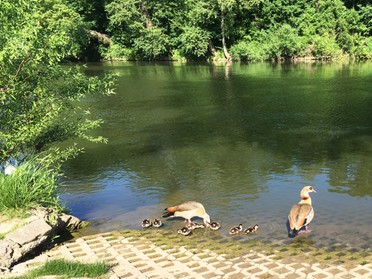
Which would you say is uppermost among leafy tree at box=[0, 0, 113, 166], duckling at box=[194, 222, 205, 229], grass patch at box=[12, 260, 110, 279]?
leafy tree at box=[0, 0, 113, 166]

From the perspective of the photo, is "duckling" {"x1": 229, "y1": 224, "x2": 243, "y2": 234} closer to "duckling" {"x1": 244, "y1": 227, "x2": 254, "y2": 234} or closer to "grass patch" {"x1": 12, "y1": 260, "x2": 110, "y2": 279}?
"duckling" {"x1": 244, "y1": 227, "x2": 254, "y2": 234}

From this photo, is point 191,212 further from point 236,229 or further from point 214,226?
point 236,229

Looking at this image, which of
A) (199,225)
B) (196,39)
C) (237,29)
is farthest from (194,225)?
(237,29)

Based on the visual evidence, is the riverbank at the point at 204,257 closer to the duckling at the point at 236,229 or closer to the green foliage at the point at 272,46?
the duckling at the point at 236,229

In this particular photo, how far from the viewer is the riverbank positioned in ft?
32.8

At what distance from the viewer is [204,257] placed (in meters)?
11.1

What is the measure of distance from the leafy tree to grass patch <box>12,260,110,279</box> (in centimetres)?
477

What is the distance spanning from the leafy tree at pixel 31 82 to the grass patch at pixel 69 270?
15.6ft

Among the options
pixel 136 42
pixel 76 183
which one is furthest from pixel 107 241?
pixel 136 42

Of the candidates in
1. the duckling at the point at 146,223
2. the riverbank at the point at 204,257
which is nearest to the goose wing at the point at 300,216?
the riverbank at the point at 204,257

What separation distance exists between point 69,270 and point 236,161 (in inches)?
516

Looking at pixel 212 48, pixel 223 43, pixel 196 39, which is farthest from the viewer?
pixel 212 48

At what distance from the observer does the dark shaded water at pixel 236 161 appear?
15055 mm

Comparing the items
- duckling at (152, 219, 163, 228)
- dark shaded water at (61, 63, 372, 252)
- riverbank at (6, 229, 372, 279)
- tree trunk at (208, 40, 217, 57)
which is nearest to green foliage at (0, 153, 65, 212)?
riverbank at (6, 229, 372, 279)
